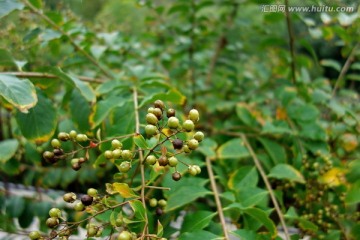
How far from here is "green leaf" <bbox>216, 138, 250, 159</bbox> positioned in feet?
2.99

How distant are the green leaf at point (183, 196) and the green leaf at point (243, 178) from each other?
0.40ft

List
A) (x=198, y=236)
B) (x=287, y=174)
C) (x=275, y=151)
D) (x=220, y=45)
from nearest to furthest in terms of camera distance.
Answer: (x=198, y=236)
(x=287, y=174)
(x=275, y=151)
(x=220, y=45)

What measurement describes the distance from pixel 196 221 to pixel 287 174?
0.27 m

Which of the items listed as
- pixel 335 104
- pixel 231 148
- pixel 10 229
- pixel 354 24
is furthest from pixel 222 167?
pixel 354 24

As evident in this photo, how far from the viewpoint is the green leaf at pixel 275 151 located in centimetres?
96

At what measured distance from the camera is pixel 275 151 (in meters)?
0.99

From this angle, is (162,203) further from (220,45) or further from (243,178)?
(220,45)

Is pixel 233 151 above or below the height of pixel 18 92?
below

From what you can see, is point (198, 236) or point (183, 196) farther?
point (183, 196)

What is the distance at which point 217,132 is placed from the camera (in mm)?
1192

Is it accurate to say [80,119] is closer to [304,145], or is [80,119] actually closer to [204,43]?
[304,145]

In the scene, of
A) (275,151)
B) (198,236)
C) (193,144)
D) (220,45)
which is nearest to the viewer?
(193,144)

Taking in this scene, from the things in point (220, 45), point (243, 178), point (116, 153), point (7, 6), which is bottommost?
point (243, 178)


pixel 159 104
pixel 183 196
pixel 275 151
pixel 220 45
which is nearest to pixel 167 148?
pixel 183 196
